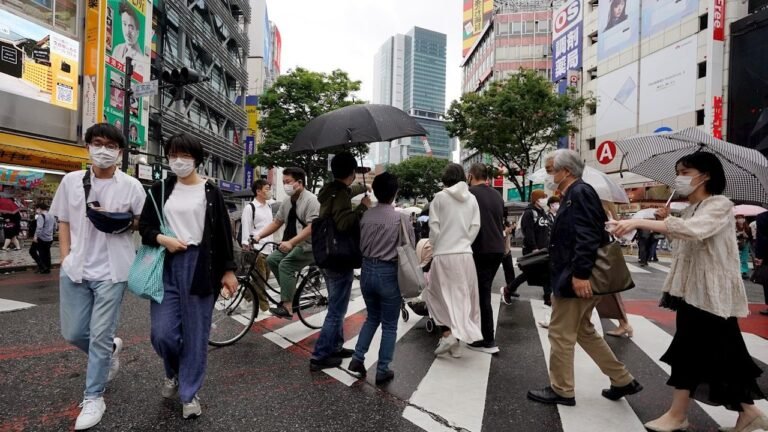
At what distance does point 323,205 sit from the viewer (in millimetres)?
3857

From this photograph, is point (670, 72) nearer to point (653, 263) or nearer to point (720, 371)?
point (653, 263)

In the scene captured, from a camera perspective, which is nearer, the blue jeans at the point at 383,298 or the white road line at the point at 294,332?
the blue jeans at the point at 383,298

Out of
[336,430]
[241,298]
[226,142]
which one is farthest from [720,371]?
[226,142]

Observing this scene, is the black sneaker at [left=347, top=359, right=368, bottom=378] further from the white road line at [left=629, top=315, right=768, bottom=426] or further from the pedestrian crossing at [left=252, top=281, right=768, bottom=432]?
the white road line at [left=629, top=315, right=768, bottom=426]

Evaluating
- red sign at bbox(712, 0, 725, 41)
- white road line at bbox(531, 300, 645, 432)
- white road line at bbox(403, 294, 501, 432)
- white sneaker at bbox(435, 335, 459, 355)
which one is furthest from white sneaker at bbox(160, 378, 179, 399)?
red sign at bbox(712, 0, 725, 41)

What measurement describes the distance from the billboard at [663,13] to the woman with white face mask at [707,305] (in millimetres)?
26866

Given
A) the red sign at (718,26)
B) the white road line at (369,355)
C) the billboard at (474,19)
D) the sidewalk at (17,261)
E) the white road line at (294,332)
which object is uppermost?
the billboard at (474,19)

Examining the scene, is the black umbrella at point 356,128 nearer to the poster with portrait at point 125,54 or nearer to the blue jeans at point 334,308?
the blue jeans at point 334,308

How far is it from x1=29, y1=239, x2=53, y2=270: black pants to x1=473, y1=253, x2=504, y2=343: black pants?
10.3m

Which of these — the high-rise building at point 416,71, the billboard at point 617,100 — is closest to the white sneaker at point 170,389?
the billboard at point 617,100

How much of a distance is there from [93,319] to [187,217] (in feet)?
2.90

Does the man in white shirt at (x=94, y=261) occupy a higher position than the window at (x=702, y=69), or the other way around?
the window at (x=702, y=69)

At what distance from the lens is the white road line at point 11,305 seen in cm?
624

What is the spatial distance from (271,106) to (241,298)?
23.9 m
